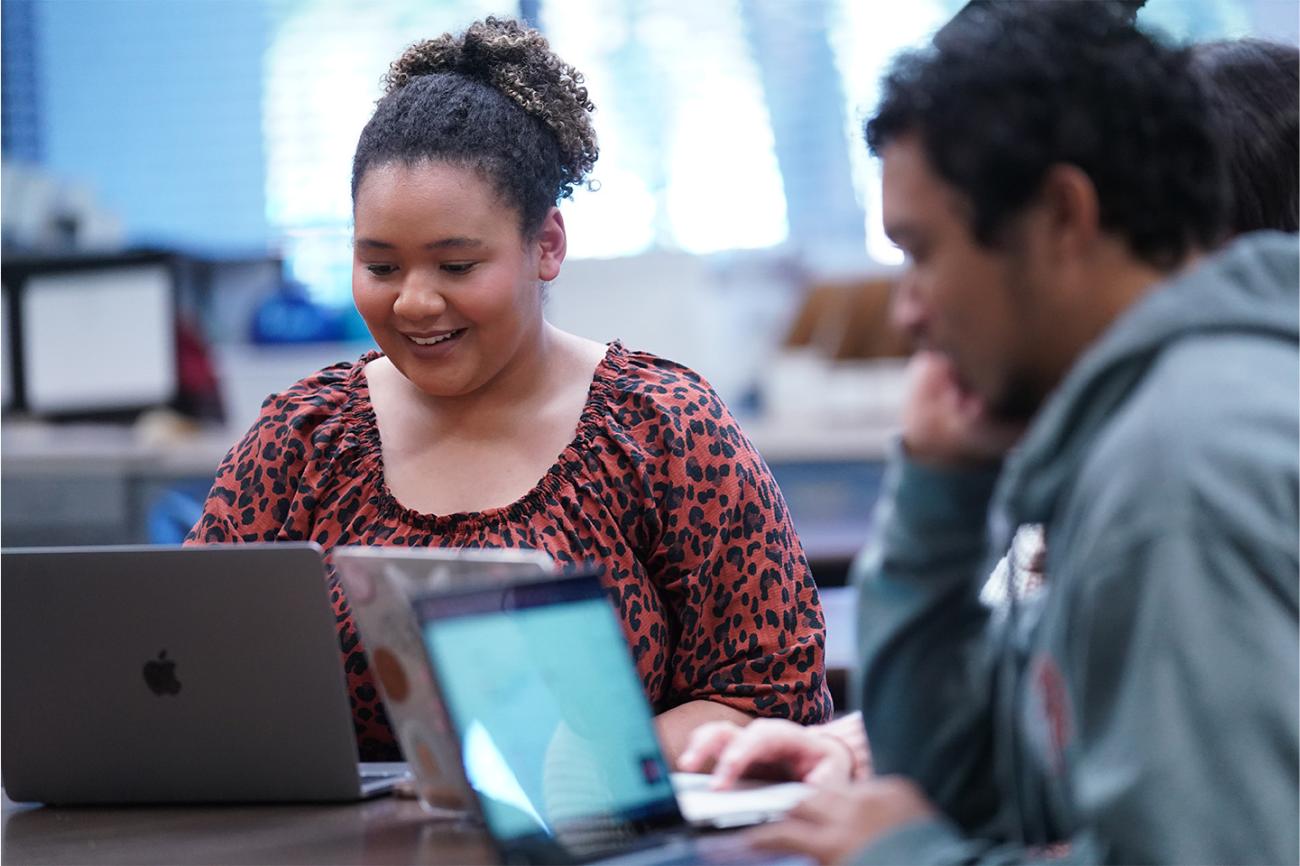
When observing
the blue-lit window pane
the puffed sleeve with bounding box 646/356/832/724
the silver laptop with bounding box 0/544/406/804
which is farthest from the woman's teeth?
the blue-lit window pane

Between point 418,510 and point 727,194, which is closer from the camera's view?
point 418,510

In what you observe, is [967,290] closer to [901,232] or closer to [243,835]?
[901,232]

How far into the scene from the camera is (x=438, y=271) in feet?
5.73

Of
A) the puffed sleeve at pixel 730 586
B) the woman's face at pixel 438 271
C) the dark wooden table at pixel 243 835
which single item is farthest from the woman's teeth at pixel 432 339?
the dark wooden table at pixel 243 835

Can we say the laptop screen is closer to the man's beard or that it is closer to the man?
the man

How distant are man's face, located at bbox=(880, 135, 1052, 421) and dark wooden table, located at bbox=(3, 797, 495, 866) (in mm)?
499

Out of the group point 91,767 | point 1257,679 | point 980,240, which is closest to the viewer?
point 1257,679

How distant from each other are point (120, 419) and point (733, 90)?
85.0 inches

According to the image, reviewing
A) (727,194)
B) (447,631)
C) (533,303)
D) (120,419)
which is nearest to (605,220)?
(727,194)

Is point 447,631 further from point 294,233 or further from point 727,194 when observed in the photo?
point 294,233

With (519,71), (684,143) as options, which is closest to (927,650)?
(519,71)

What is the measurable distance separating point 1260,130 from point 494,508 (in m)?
0.87

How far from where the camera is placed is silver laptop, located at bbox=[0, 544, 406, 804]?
1321 mm

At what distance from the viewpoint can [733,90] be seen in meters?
4.95
